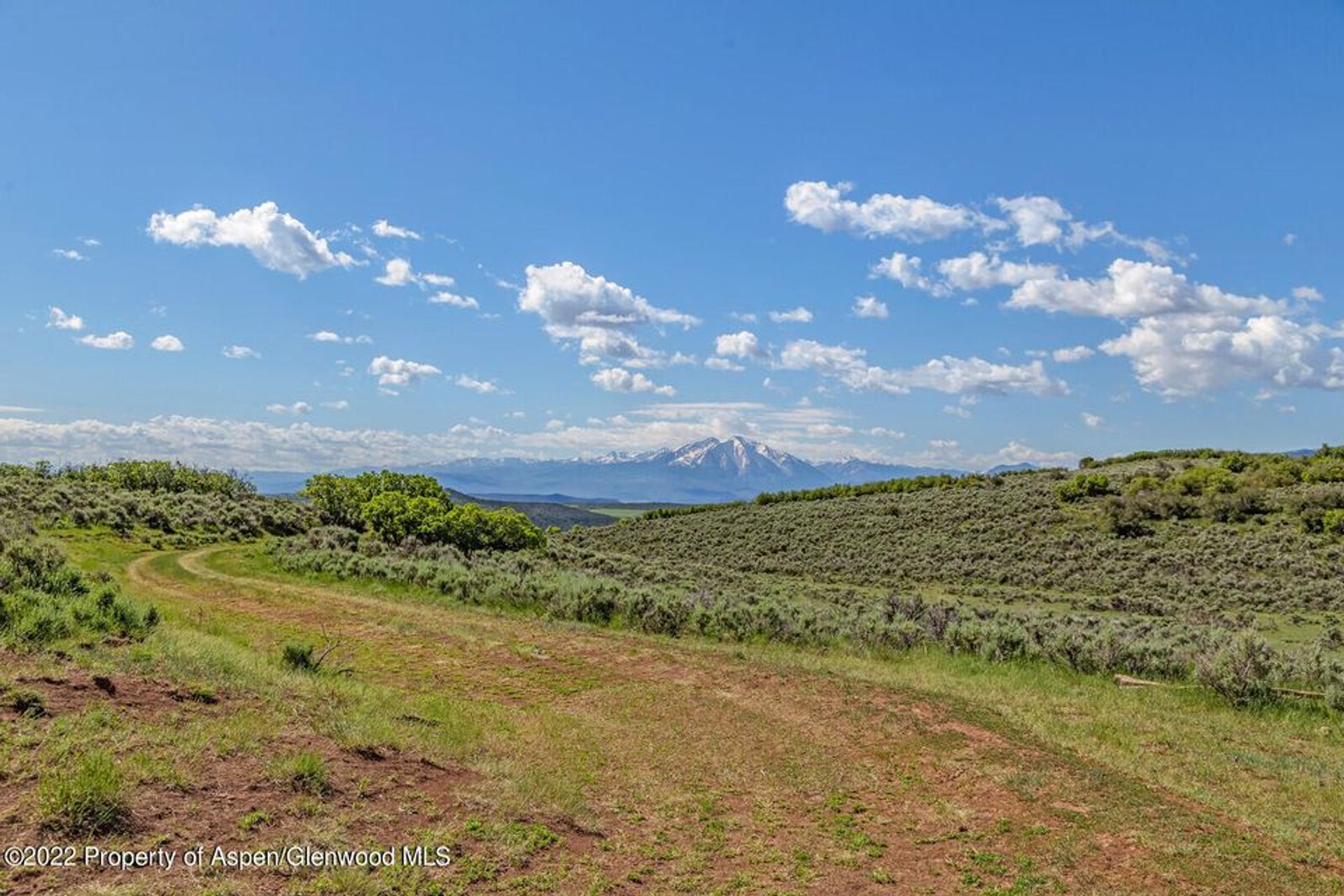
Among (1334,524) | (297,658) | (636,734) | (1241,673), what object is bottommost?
(636,734)

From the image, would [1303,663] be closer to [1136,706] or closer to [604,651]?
[1136,706]

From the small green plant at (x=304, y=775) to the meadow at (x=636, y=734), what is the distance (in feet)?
0.08

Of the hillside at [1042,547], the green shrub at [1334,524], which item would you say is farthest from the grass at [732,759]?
the green shrub at [1334,524]

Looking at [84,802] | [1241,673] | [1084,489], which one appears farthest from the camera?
[1084,489]

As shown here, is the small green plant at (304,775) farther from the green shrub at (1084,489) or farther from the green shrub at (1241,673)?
the green shrub at (1084,489)

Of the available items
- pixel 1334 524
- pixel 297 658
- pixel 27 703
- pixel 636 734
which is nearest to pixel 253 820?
pixel 27 703

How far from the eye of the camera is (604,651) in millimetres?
18469

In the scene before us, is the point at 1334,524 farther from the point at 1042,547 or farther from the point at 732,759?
the point at 732,759

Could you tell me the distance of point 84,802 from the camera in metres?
6.12

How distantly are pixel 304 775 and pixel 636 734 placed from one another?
→ 5.84 metres

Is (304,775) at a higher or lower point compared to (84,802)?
lower

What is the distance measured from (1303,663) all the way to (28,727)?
72.3 ft

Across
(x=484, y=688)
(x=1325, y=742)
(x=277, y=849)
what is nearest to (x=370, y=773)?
(x=277, y=849)

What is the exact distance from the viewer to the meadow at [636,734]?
7086 millimetres
